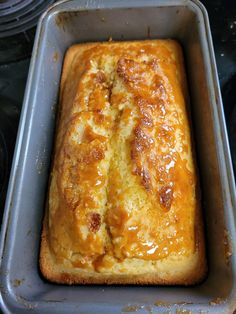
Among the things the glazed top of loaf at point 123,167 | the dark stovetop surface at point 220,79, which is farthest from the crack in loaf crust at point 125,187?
the dark stovetop surface at point 220,79

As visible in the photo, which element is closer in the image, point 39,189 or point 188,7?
point 39,189

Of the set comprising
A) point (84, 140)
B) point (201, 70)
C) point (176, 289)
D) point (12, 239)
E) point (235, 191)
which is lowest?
point (176, 289)

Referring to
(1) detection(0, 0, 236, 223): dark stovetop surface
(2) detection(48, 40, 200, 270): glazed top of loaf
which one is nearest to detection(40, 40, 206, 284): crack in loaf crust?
(2) detection(48, 40, 200, 270): glazed top of loaf

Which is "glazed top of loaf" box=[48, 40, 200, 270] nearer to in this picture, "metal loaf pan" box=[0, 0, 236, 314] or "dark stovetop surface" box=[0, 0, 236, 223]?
"metal loaf pan" box=[0, 0, 236, 314]

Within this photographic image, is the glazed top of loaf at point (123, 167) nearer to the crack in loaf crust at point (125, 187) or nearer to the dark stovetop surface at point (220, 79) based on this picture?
the crack in loaf crust at point (125, 187)

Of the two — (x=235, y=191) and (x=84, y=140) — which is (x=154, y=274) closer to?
(x=235, y=191)

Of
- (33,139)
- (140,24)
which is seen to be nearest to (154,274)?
(33,139)

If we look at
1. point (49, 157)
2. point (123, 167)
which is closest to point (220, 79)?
point (123, 167)

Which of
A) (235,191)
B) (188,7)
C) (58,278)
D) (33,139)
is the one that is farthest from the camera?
(188,7)
